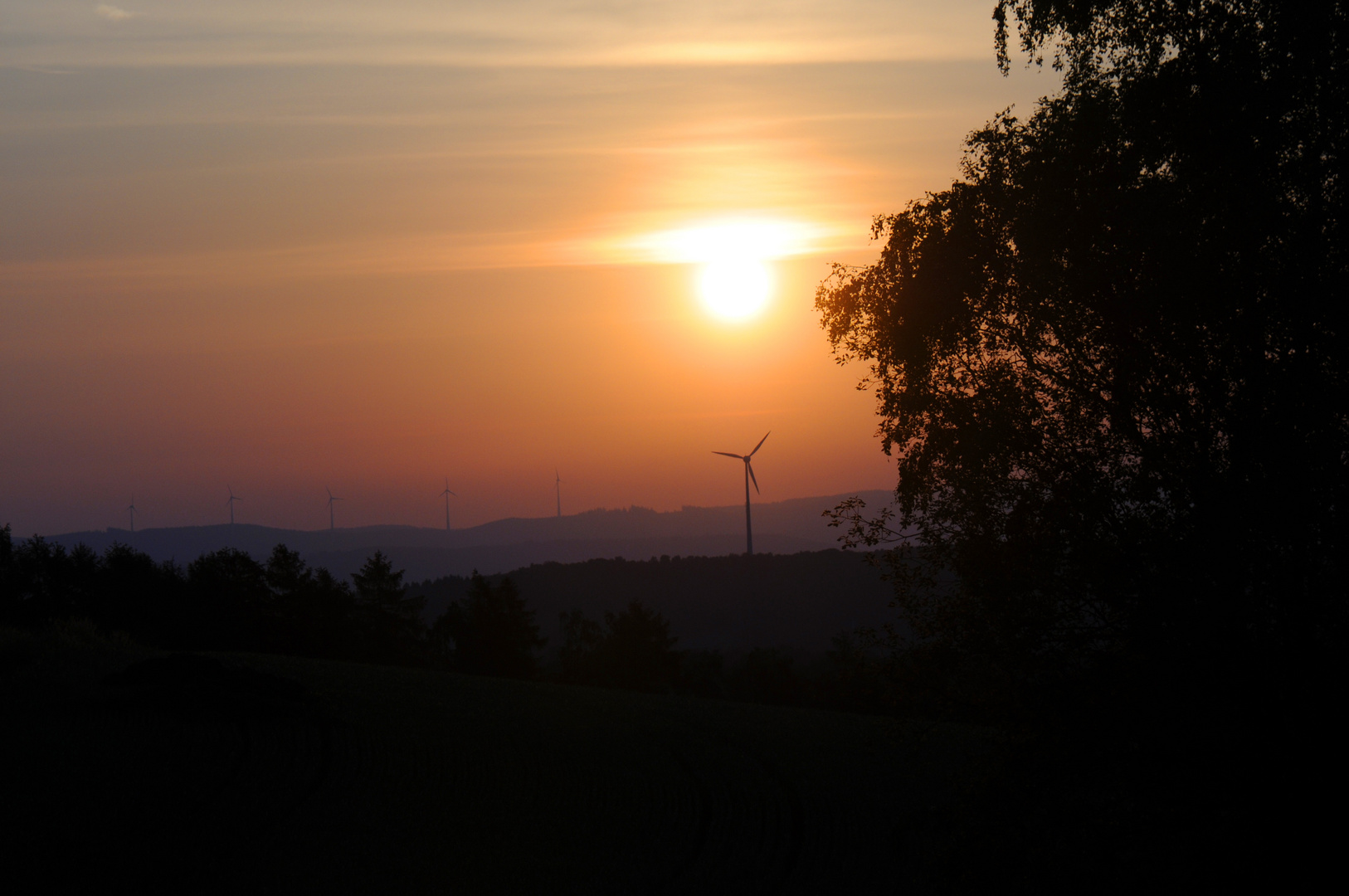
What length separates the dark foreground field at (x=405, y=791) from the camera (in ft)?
57.5

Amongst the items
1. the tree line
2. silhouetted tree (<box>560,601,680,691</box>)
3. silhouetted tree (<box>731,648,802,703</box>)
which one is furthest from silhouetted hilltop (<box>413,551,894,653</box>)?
silhouetted tree (<box>731,648,802,703</box>)

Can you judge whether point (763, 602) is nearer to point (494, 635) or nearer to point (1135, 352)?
point (494, 635)

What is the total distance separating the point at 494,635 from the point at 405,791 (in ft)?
207

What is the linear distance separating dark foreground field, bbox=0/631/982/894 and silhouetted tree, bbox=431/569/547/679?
161 ft

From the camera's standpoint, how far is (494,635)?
8456cm

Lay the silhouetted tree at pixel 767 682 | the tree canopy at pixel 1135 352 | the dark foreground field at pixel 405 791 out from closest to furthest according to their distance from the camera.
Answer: the tree canopy at pixel 1135 352, the dark foreground field at pixel 405 791, the silhouetted tree at pixel 767 682

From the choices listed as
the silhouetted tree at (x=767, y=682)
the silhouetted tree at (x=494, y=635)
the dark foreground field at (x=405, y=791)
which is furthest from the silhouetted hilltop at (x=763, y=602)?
the dark foreground field at (x=405, y=791)

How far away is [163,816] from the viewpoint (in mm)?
18578

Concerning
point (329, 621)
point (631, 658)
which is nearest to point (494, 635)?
point (631, 658)

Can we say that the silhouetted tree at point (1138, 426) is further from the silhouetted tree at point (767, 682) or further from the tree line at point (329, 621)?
the silhouetted tree at point (767, 682)

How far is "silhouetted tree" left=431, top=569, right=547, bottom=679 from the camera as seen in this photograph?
A: 276ft

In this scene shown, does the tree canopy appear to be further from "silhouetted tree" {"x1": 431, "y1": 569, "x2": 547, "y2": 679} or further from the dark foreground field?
"silhouetted tree" {"x1": 431, "y1": 569, "x2": 547, "y2": 679}

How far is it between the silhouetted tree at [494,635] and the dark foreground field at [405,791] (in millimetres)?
49073

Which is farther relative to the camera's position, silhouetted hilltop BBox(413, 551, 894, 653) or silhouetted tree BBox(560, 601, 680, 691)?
silhouetted hilltop BBox(413, 551, 894, 653)
